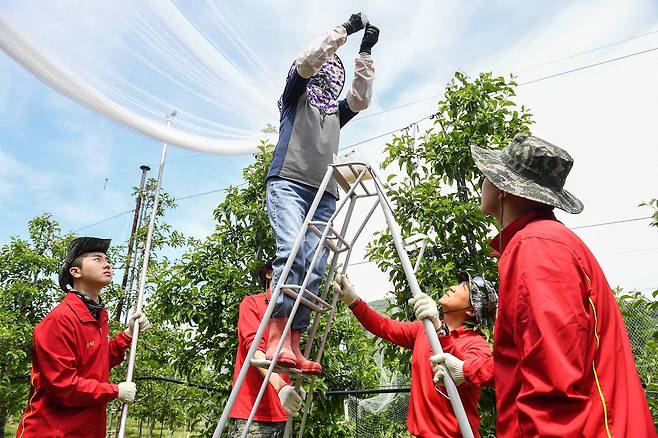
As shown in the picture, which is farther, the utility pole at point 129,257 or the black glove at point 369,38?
the utility pole at point 129,257

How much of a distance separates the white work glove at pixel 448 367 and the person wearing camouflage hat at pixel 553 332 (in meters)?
0.28

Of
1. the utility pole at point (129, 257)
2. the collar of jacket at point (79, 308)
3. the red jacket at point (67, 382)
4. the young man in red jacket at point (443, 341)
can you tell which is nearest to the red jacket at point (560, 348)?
the young man in red jacket at point (443, 341)

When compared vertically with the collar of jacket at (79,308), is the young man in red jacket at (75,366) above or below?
below

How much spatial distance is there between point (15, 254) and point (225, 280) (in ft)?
21.7

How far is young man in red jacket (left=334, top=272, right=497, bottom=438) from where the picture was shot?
2545 millimetres

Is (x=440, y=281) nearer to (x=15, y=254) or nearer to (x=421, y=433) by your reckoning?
(x=421, y=433)

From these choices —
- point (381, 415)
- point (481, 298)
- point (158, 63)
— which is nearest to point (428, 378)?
point (481, 298)

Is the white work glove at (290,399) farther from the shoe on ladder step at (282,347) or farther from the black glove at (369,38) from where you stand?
the black glove at (369,38)

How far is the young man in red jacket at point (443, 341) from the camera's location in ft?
8.35

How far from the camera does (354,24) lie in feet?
8.29

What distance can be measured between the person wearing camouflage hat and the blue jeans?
99cm

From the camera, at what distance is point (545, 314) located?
1.30 metres

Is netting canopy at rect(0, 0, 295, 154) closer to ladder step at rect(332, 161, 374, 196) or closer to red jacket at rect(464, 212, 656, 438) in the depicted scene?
ladder step at rect(332, 161, 374, 196)

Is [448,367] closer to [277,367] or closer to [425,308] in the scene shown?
[425,308]
